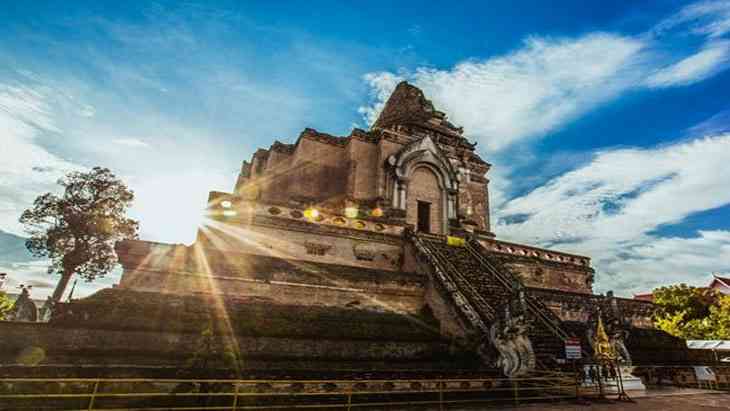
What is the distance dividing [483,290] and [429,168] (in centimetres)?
1038

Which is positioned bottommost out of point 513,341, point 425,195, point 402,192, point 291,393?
point 291,393

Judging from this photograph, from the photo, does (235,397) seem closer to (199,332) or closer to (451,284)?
(199,332)

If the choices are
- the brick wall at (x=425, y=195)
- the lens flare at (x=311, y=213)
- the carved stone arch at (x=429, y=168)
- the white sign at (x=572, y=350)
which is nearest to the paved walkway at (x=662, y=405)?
the white sign at (x=572, y=350)

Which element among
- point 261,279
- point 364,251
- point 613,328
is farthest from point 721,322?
point 261,279

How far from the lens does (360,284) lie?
1311cm

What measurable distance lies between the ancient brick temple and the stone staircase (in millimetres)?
68

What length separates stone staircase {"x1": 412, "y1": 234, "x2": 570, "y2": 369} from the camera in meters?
11.0

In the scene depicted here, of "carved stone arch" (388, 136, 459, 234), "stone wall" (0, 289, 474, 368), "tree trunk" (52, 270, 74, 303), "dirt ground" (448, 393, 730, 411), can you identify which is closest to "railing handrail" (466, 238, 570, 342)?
"dirt ground" (448, 393, 730, 411)

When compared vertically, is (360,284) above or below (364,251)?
below

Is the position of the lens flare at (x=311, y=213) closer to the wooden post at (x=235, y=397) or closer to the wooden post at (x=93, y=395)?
the wooden post at (x=235, y=397)

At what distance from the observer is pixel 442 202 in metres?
22.4

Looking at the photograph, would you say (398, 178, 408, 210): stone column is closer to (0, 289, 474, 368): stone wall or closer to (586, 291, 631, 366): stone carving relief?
(0, 289, 474, 368): stone wall

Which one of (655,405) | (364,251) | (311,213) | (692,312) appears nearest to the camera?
(655,405)

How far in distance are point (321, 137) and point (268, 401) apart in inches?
739
